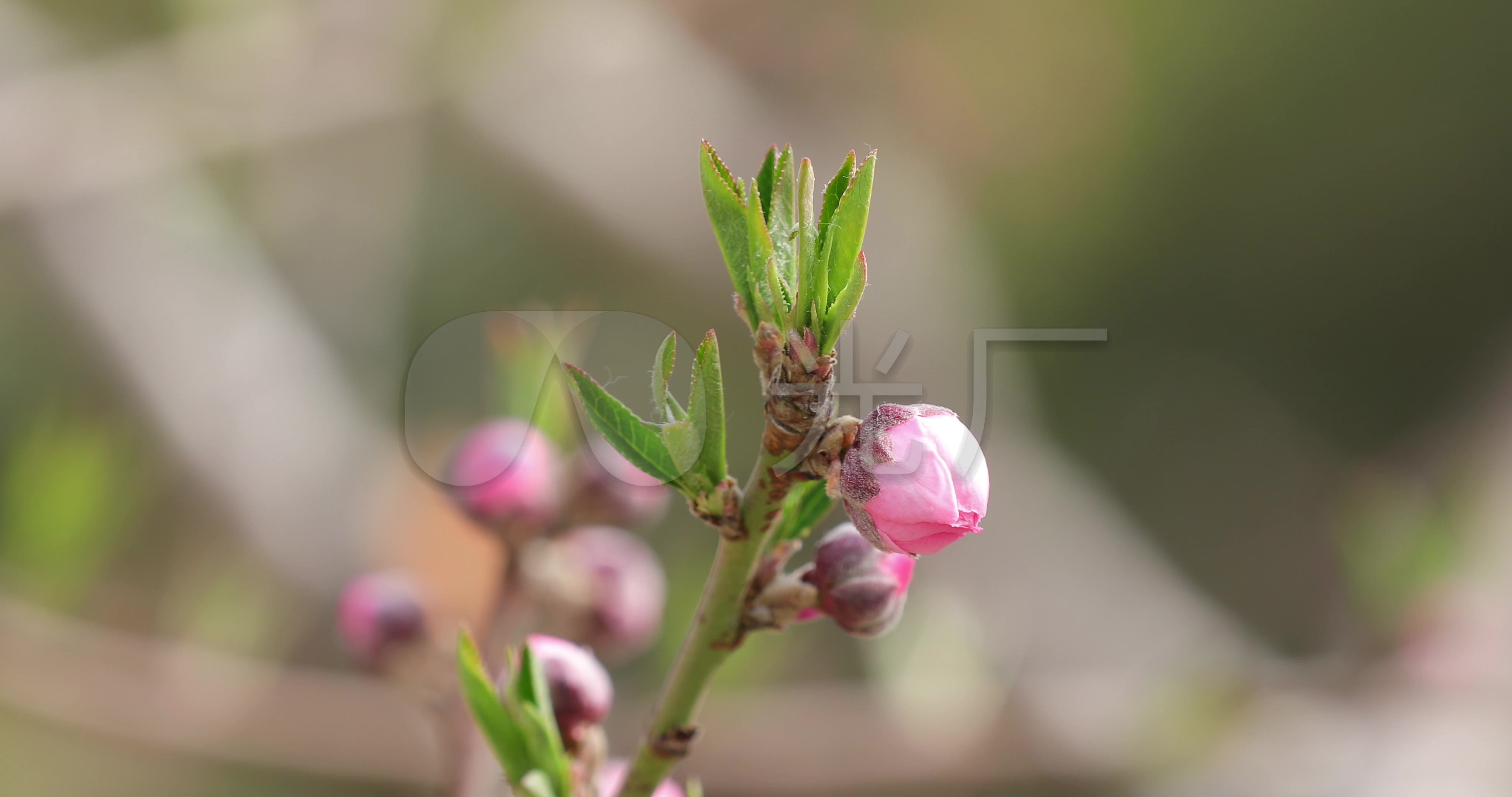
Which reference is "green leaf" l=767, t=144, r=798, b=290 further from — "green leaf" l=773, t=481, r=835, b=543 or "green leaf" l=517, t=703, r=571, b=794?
"green leaf" l=517, t=703, r=571, b=794

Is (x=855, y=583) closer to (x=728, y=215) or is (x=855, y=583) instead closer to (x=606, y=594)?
(x=728, y=215)

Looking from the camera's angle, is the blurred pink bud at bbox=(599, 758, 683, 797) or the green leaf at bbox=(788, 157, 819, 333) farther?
the blurred pink bud at bbox=(599, 758, 683, 797)

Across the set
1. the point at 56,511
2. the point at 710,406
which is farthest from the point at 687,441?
the point at 56,511

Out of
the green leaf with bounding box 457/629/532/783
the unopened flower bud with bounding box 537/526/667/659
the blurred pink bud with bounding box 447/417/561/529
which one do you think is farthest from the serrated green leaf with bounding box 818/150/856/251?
the unopened flower bud with bounding box 537/526/667/659

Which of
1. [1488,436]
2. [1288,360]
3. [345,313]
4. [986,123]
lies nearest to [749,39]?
[986,123]

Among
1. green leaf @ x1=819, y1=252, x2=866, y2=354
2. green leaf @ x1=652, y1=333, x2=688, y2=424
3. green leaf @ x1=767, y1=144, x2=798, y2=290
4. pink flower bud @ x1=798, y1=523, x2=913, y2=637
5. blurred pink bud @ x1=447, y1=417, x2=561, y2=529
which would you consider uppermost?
blurred pink bud @ x1=447, y1=417, x2=561, y2=529

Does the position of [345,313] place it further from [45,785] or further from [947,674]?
[947,674]
